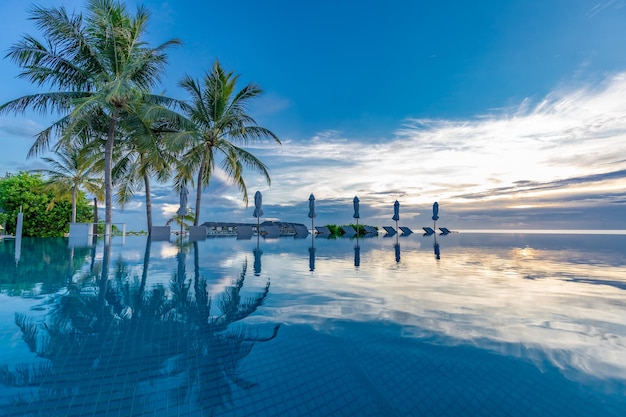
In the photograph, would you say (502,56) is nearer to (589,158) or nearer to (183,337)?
(589,158)

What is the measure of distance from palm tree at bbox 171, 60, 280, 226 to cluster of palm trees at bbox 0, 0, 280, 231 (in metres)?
0.05

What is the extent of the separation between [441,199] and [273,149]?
1590cm

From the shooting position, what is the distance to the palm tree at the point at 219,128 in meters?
15.0

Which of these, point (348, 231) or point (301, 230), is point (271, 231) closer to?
point (301, 230)

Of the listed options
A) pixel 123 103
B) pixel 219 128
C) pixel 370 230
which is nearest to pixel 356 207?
pixel 370 230

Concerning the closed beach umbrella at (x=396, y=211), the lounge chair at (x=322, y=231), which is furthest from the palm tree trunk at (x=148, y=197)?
the closed beach umbrella at (x=396, y=211)

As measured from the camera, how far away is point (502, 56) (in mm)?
13586

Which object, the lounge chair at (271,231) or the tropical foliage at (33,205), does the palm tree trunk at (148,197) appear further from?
the lounge chair at (271,231)

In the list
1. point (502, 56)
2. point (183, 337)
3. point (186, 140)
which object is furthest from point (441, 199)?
point (183, 337)

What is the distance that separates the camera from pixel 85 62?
474 inches

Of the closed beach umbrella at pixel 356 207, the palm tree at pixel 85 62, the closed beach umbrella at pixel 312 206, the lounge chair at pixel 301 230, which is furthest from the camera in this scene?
the lounge chair at pixel 301 230

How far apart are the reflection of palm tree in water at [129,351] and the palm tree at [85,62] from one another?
9.63 meters

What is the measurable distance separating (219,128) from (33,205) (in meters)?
15.8

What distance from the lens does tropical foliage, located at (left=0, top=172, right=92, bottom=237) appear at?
2086 cm
